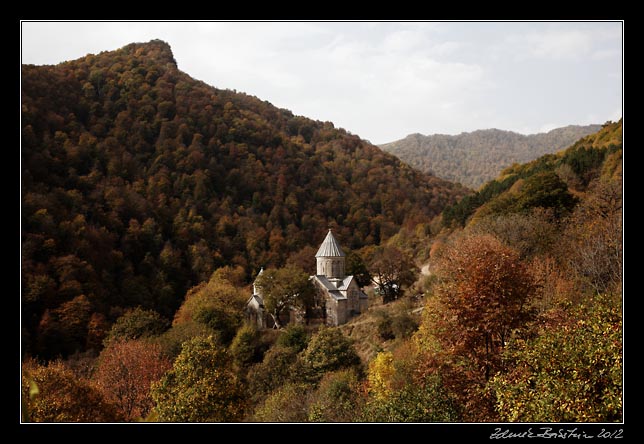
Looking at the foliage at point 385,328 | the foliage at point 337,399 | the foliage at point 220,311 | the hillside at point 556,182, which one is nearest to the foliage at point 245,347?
the foliage at point 220,311

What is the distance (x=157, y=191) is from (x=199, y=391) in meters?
48.8

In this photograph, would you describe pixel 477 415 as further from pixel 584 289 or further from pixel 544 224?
pixel 544 224

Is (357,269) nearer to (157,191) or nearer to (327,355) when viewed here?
(327,355)

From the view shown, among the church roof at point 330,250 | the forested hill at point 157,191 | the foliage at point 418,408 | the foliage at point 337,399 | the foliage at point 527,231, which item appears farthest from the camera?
the forested hill at point 157,191

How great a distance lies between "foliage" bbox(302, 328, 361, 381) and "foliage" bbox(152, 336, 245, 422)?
893cm

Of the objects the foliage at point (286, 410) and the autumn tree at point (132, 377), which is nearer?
the foliage at point (286, 410)

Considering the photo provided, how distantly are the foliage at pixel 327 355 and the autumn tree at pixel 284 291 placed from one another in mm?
7266

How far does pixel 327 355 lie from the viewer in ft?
90.7

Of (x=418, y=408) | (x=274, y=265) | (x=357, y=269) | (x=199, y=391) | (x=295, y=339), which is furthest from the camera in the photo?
(x=274, y=265)

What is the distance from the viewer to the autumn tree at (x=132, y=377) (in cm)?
2340

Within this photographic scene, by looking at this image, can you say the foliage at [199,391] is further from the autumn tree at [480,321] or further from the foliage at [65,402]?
the autumn tree at [480,321]

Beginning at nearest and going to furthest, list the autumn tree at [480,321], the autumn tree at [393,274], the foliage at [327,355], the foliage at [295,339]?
the autumn tree at [480,321] → the foliage at [327,355] → the foliage at [295,339] → the autumn tree at [393,274]
